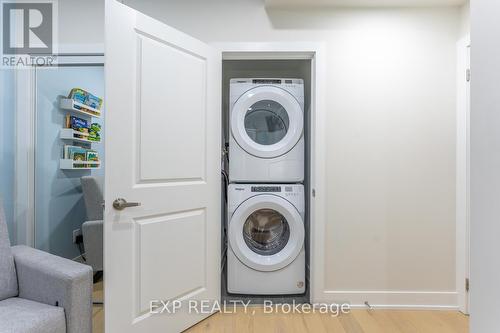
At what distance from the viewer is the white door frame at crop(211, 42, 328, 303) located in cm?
215

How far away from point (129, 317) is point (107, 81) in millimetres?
1261

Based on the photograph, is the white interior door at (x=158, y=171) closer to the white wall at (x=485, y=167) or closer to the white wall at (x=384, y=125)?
the white wall at (x=384, y=125)

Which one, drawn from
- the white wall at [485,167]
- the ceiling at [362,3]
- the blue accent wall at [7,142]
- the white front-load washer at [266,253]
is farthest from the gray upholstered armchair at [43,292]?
the ceiling at [362,3]

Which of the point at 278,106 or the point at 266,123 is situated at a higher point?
the point at 278,106

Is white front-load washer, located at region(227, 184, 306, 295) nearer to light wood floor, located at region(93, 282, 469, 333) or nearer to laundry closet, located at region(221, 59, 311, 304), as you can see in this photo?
laundry closet, located at region(221, 59, 311, 304)

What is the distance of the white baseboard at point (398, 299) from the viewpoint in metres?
2.15

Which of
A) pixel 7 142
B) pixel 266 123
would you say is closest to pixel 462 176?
pixel 266 123

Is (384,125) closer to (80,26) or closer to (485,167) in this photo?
(485,167)

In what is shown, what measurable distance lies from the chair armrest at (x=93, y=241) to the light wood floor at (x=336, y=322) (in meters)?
0.41

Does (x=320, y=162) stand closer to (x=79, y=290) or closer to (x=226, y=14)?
(x=226, y=14)

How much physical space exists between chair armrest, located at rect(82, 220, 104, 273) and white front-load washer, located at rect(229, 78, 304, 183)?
119 cm

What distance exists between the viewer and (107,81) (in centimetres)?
145

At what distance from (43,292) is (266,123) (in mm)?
1880

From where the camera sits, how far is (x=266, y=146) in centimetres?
237
